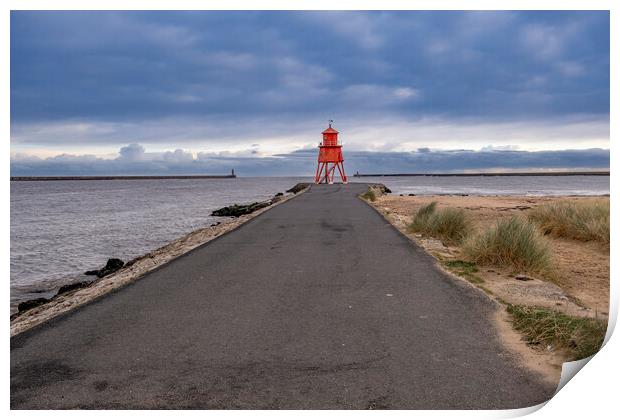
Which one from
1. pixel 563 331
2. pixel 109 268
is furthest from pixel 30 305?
pixel 563 331

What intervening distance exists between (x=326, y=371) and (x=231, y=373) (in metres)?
0.85

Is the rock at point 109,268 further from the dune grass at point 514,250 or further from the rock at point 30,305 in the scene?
the dune grass at point 514,250

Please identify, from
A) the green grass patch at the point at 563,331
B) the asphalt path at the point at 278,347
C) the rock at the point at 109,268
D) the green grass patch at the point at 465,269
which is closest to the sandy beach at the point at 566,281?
the green grass patch at the point at 465,269

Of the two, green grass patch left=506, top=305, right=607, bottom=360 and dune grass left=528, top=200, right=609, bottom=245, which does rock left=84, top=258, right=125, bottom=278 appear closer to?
green grass patch left=506, top=305, right=607, bottom=360

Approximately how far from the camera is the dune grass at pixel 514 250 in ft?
29.1

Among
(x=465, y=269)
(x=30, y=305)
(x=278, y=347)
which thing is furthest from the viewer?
(x=30, y=305)

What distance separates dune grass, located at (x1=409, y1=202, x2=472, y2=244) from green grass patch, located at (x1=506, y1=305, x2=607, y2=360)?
24.3ft

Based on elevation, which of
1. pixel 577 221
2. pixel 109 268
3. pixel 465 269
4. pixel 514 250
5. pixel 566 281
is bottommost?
pixel 109 268

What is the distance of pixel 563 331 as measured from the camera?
16.5 ft

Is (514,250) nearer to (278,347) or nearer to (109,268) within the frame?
(278,347)

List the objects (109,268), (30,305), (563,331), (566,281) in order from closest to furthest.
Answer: (563,331) < (566,281) < (30,305) < (109,268)

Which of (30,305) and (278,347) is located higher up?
(278,347)

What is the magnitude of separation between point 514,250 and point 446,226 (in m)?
4.78

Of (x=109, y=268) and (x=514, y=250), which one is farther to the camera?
(x=109, y=268)
